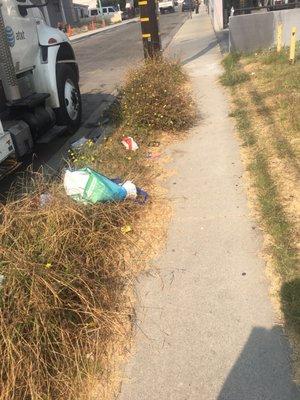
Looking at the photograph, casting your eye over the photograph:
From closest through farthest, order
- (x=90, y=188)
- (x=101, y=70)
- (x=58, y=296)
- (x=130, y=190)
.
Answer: (x=58, y=296) → (x=90, y=188) → (x=130, y=190) → (x=101, y=70)

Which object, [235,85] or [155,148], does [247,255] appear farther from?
[235,85]

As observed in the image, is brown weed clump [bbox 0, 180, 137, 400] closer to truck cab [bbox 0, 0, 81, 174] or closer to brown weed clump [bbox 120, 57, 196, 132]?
truck cab [bbox 0, 0, 81, 174]

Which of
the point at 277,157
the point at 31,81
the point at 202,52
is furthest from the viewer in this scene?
the point at 202,52

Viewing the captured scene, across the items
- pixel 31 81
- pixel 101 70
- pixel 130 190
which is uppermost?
pixel 31 81

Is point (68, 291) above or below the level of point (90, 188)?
below

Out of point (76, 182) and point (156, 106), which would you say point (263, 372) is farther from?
point (156, 106)

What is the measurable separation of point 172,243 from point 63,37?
488 centimetres

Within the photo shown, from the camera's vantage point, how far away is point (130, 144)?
620cm

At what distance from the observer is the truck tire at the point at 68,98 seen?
23.1ft

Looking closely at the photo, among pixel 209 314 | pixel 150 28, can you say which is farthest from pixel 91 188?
pixel 150 28

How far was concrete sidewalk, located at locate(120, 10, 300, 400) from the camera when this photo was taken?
2.68 meters

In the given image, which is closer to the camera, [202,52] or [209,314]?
[209,314]

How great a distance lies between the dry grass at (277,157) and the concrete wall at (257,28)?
166cm

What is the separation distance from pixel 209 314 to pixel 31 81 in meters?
5.04
